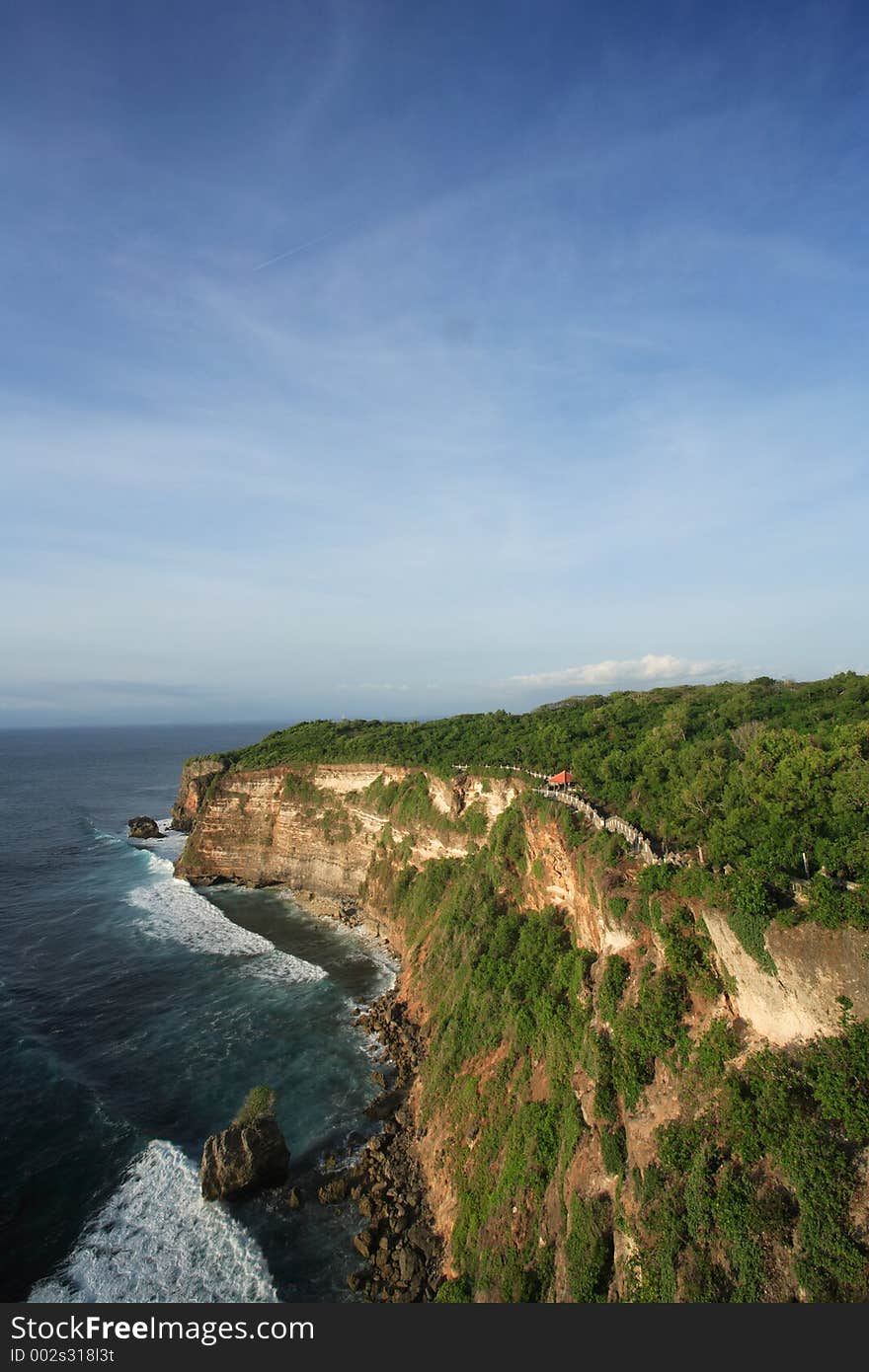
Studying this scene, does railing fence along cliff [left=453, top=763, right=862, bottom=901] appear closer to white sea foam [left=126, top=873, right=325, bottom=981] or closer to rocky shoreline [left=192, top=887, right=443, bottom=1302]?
rocky shoreline [left=192, top=887, right=443, bottom=1302]

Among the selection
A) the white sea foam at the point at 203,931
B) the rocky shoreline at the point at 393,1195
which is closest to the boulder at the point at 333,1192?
the rocky shoreline at the point at 393,1195

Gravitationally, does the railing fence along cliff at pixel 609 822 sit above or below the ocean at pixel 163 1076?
above

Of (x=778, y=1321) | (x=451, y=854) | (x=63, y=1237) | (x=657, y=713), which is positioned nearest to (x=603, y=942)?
(x=778, y=1321)

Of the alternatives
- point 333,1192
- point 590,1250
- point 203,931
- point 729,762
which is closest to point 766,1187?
point 590,1250

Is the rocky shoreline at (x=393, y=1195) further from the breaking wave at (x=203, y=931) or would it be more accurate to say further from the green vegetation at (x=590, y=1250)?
the breaking wave at (x=203, y=931)

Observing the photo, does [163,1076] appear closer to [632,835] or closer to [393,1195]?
[393,1195]

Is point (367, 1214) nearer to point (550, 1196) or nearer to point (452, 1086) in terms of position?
point (452, 1086)

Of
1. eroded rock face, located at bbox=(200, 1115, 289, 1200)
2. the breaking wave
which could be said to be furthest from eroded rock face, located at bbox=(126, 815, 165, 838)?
eroded rock face, located at bbox=(200, 1115, 289, 1200)
